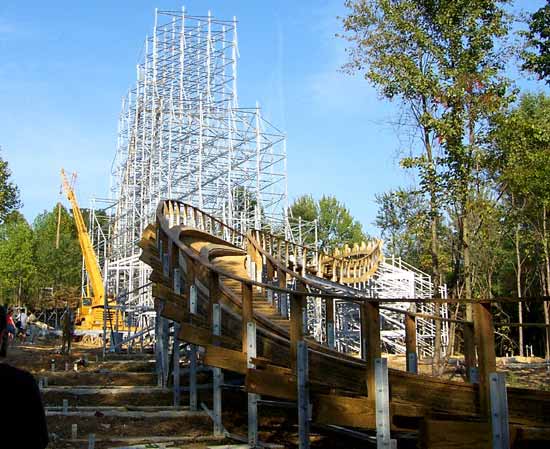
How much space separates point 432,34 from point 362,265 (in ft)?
41.5

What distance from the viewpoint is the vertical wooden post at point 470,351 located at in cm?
616

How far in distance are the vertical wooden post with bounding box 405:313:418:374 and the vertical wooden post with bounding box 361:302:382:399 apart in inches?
20.5

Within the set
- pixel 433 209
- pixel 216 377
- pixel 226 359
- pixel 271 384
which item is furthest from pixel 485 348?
pixel 433 209

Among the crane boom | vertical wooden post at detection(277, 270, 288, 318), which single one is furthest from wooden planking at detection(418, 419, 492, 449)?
the crane boom

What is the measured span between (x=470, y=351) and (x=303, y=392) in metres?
1.51

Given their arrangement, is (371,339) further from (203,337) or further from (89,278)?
(89,278)

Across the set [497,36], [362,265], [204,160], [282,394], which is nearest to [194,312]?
[282,394]

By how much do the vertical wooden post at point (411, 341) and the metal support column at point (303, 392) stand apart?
951 millimetres

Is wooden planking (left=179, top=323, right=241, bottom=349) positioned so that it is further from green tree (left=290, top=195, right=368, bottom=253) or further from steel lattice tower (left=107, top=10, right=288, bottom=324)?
green tree (left=290, top=195, right=368, bottom=253)

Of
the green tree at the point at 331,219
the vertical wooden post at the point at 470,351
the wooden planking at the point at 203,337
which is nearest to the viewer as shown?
the vertical wooden post at the point at 470,351

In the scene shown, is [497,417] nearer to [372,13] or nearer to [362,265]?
[372,13]

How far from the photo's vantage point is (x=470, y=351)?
6289 mm

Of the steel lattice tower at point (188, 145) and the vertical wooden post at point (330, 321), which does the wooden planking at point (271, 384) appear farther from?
the steel lattice tower at point (188, 145)

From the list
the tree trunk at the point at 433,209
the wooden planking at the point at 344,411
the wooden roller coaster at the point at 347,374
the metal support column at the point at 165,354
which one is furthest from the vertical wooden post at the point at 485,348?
the tree trunk at the point at 433,209
